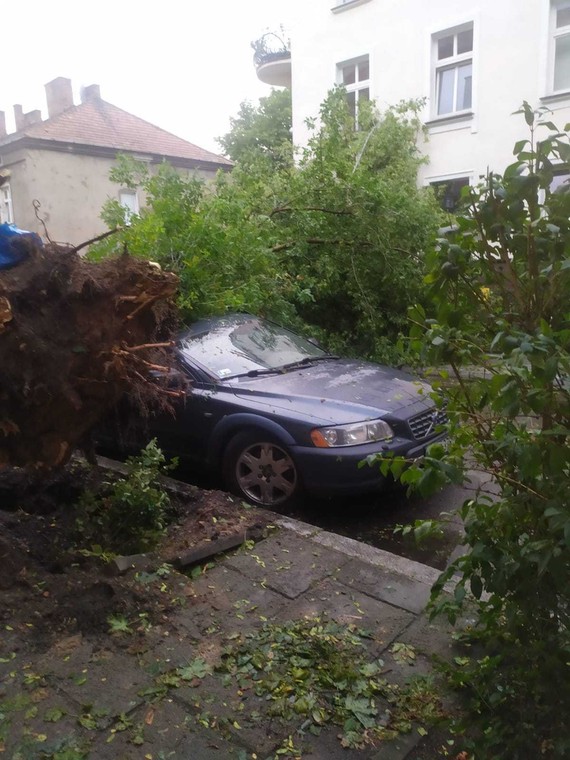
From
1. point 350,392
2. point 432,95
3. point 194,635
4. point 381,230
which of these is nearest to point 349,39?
point 432,95

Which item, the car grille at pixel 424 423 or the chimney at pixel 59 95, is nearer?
the car grille at pixel 424 423

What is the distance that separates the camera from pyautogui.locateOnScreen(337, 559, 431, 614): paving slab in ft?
11.4

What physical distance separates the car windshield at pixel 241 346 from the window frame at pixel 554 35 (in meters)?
10.0

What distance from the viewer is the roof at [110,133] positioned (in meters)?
22.3

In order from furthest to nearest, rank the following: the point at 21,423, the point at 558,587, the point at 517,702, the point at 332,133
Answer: the point at 332,133, the point at 21,423, the point at 517,702, the point at 558,587

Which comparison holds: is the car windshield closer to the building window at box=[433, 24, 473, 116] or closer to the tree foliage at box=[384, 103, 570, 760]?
the tree foliage at box=[384, 103, 570, 760]

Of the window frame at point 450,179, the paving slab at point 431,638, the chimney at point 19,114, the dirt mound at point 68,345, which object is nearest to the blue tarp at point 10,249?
the dirt mound at point 68,345

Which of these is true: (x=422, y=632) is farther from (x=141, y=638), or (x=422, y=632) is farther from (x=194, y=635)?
(x=141, y=638)

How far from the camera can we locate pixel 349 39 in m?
15.9

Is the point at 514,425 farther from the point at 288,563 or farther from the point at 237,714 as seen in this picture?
the point at 288,563

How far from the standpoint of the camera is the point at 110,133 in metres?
24.4

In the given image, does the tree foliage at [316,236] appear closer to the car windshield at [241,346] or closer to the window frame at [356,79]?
the car windshield at [241,346]

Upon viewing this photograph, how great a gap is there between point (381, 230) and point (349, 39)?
10.1 m

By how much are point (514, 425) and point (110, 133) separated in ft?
83.8
